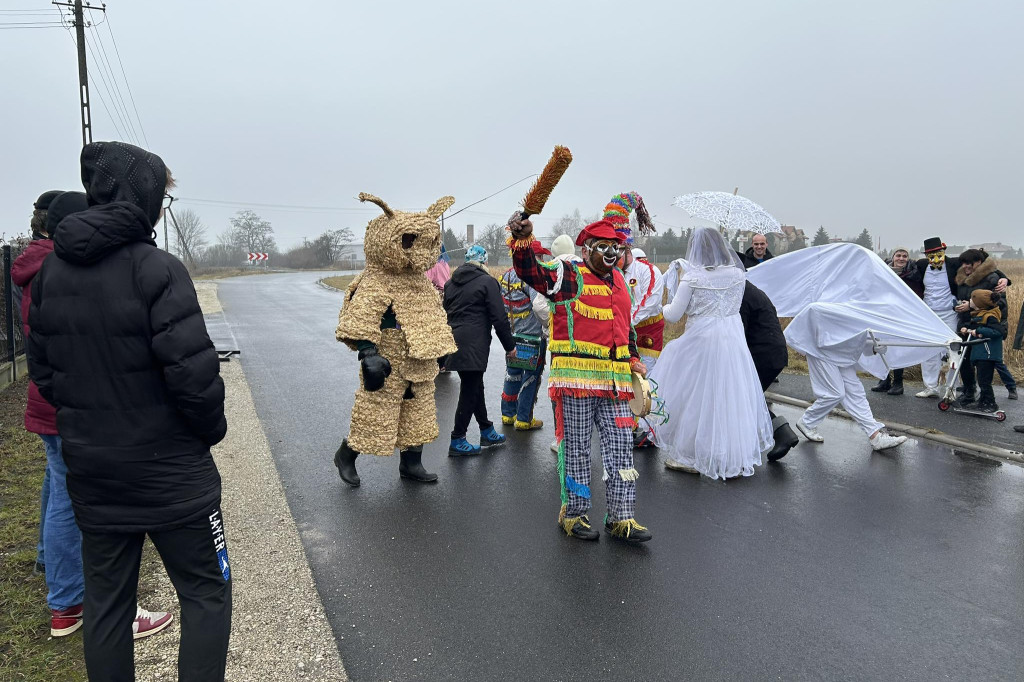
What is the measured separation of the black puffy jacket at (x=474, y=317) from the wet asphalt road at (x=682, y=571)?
2.95 feet

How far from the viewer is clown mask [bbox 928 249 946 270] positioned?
8.77 meters

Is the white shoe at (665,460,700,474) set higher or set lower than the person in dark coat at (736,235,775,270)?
lower

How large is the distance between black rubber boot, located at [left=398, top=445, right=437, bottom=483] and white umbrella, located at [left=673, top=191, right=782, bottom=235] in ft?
10.1

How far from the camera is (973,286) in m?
8.15

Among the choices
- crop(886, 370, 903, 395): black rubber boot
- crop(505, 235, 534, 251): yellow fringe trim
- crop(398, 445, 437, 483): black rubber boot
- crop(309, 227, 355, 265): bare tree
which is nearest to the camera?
crop(505, 235, 534, 251): yellow fringe trim

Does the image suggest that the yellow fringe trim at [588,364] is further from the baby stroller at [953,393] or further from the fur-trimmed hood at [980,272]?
the fur-trimmed hood at [980,272]

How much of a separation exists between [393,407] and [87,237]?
3.06 m

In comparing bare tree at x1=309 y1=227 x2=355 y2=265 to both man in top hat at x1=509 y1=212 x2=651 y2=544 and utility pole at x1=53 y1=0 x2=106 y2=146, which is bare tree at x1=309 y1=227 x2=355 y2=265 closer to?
utility pole at x1=53 y1=0 x2=106 y2=146

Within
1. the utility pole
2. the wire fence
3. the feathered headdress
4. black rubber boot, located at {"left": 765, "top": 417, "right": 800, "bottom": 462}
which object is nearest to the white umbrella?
the feathered headdress

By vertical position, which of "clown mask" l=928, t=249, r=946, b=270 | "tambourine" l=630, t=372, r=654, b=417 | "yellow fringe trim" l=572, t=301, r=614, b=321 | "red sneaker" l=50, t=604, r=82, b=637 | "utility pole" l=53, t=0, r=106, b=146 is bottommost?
"red sneaker" l=50, t=604, r=82, b=637

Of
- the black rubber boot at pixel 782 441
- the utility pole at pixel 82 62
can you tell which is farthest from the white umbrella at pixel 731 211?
the utility pole at pixel 82 62

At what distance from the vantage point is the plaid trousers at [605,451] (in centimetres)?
427

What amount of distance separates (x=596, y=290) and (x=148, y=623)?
9.75 ft

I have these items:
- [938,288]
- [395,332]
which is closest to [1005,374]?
[938,288]
